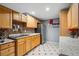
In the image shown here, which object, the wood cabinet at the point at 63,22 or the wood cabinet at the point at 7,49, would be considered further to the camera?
the wood cabinet at the point at 63,22

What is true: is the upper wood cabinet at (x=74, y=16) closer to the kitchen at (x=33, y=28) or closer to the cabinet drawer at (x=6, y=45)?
the kitchen at (x=33, y=28)

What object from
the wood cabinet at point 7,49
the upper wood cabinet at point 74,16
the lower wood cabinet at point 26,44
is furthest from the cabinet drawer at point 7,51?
the upper wood cabinet at point 74,16

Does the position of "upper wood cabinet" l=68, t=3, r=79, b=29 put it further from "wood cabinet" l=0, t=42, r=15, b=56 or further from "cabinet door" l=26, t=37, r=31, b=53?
"cabinet door" l=26, t=37, r=31, b=53

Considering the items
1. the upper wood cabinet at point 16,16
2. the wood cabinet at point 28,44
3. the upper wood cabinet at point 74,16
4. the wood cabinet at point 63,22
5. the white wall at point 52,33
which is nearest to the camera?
the upper wood cabinet at point 74,16

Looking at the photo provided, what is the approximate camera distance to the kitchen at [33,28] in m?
2.60

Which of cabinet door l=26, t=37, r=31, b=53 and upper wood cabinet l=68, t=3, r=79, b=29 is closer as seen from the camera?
upper wood cabinet l=68, t=3, r=79, b=29

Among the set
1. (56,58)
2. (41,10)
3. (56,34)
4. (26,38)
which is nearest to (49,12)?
(41,10)

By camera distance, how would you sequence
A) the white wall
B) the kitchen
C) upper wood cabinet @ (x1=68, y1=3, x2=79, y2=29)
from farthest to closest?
the white wall < the kitchen < upper wood cabinet @ (x1=68, y1=3, x2=79, y2=29)

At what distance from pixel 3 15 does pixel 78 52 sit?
193 cm

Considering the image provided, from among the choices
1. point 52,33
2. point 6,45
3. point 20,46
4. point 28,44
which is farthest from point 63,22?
point 6,45

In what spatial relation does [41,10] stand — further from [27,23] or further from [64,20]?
[27,23]


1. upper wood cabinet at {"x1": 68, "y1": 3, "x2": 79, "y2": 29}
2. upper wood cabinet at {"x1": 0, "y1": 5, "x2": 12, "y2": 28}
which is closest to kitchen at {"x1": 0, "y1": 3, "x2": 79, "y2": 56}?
upper wood cabinet at {"x1": 0, "y1": 5, "x2": 12, "y2": 28}

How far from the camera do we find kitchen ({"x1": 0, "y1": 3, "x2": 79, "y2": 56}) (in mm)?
2596

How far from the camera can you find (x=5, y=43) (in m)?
2.38
